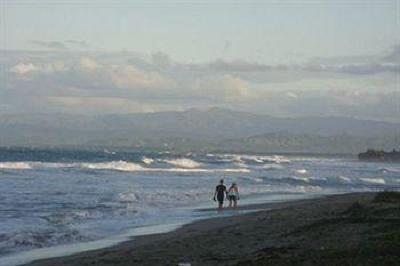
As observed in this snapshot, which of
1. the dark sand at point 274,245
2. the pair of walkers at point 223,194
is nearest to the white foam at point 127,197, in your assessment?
the pair of walkers at point 223,194

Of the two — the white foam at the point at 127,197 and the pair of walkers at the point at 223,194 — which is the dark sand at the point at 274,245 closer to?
the pair of walkers at the point at 223,194

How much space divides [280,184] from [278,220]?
28.2 metres

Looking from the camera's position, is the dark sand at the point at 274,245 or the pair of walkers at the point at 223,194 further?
the pair of walkers at the point at 223,194

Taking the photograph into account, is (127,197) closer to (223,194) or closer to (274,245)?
(223,194)

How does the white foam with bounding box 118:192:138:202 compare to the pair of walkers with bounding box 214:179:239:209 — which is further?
the white foam with bounding box 118:192:138:202

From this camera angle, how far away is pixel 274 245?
50.4ft

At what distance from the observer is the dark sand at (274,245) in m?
12.7

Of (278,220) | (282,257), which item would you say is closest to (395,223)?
(282,257)

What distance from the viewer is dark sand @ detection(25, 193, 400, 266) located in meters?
12.7

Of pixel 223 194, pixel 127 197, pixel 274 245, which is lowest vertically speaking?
pixel 274 245

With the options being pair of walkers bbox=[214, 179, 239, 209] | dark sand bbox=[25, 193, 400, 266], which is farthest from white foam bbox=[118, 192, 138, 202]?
dark sand bbox=[25, 193, 400, 266]

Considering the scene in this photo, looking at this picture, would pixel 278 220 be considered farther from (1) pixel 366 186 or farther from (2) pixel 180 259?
(1) pixel 366 186

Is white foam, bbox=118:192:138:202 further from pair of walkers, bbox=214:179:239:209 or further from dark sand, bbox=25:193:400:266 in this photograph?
dark sand, bbox=25:193:400:266

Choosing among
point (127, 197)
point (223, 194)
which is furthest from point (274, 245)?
point (127, 197)
